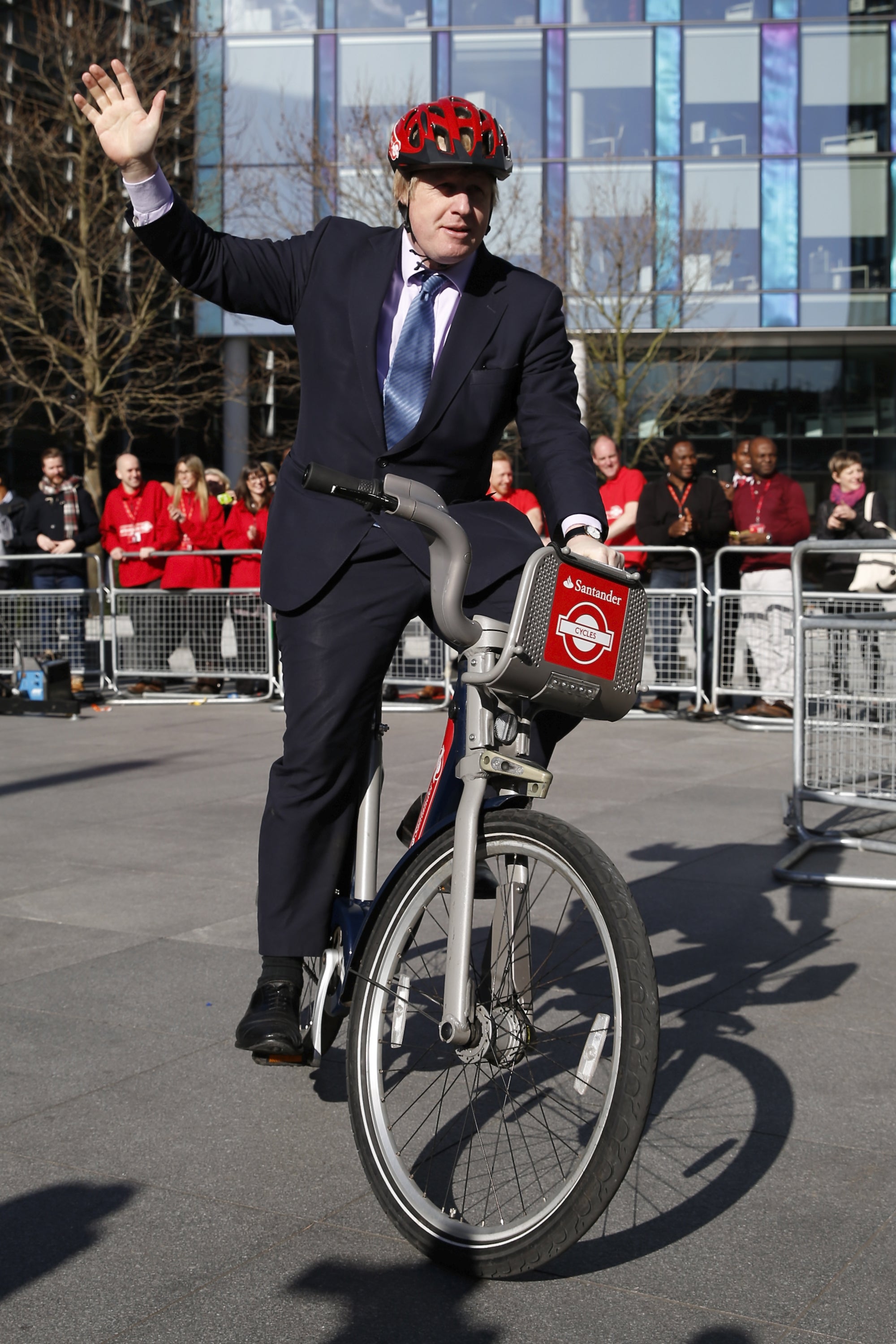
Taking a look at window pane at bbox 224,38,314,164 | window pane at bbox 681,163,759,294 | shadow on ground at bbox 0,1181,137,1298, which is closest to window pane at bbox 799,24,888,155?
window pane at bbox 681,163,759,294

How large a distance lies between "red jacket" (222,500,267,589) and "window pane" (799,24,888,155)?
2084 cm

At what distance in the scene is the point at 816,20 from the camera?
2909 centimetres

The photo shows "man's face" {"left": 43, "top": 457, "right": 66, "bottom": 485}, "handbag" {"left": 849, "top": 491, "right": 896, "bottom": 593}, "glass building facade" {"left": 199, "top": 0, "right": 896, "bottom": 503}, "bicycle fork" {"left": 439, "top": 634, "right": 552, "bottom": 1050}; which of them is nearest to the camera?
"bicycle fork" {"left": 439, "top": 634, "right": 552, "bottom": 1050}

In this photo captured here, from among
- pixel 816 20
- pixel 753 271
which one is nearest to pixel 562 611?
pixel 753 271

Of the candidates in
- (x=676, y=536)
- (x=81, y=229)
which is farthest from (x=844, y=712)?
(x=81, y=229)

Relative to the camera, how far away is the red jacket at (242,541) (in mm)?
12398

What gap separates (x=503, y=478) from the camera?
435 inches

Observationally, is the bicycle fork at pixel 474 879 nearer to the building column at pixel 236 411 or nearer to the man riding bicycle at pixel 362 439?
the man riding bicycle at pixel 362 439

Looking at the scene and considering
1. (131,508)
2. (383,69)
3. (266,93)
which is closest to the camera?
(131,508)

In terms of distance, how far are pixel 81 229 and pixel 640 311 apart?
30.9 ft

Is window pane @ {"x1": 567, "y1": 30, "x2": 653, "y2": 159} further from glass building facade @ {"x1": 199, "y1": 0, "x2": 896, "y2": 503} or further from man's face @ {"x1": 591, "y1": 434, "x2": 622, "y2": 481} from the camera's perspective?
man's face @ {"x1": 591, "y1": 434, "x2": 622, "y2": 481}

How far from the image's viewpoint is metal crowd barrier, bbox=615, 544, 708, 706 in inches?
433

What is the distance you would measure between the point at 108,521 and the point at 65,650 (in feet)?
4.09

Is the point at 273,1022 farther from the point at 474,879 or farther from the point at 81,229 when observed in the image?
the point at 81,229
